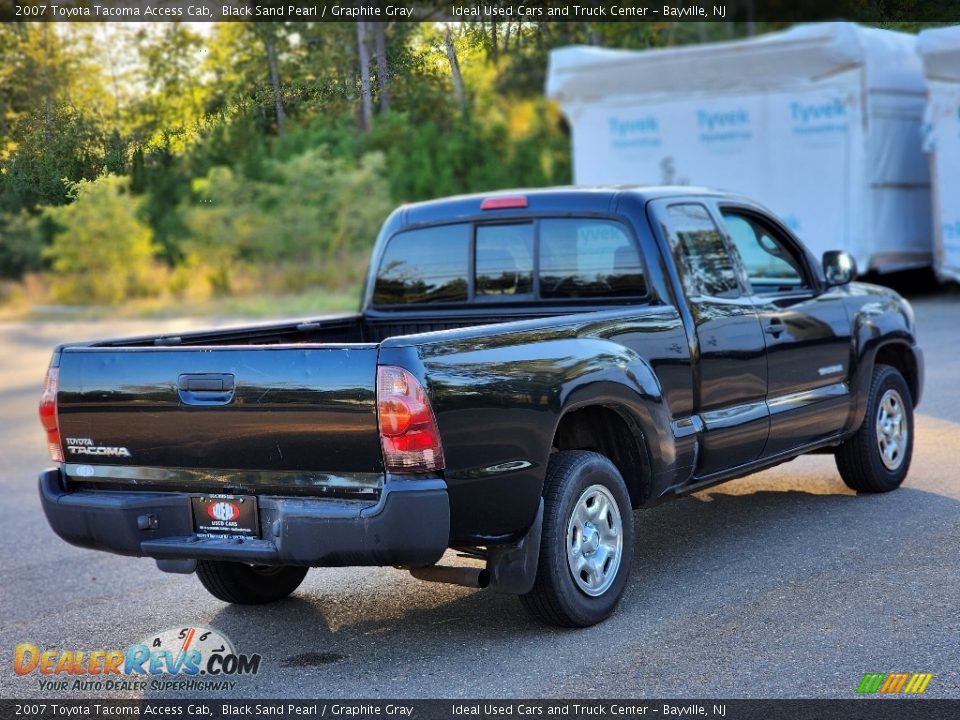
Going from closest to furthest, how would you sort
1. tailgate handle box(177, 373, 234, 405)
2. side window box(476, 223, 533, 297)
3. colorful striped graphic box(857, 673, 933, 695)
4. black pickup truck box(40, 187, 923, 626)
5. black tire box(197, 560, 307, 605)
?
1. colorful striped graphic box(857, 673, 933, 695)
2. black pickup truck box(40, 187, 923, 626)
3. tailgate handle box(177, 373, 234, 405)
4. black tire box(197, 560, 307, 605)
5. side window box(476, 223, 533, 297)

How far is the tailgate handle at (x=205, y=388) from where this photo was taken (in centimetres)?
516

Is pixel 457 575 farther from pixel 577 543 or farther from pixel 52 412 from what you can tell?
pixel 52 412

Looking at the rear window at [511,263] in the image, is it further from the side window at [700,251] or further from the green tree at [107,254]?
the green tree at [107,254]

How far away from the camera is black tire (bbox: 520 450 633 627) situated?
5410mm

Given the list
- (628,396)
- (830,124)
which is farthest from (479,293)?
(830,124)

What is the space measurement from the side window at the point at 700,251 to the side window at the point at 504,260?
76cm

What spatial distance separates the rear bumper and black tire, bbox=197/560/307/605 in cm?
68

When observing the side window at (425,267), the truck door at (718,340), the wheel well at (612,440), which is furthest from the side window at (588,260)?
the wheel well at (612,440)

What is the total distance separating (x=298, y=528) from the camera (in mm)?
5016

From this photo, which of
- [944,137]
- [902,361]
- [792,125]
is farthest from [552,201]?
[792,125]

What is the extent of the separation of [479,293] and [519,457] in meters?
1.95

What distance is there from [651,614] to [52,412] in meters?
2.68

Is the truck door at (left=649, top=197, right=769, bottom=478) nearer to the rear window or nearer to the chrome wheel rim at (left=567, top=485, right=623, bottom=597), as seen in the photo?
the rear window

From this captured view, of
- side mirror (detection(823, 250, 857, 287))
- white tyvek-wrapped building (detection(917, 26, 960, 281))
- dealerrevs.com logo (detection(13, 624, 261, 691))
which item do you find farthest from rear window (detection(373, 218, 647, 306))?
white tyvek-wrapped building (detection(917, 26, 960, 281))
